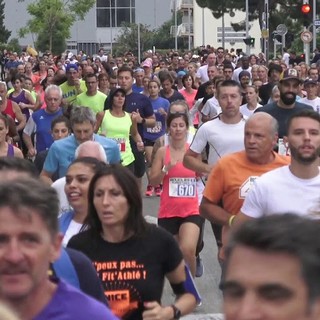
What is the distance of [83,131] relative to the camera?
30.6ft

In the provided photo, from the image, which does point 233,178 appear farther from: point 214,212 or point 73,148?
point 73,148

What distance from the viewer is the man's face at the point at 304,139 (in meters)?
6.50

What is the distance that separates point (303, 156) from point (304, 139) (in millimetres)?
124

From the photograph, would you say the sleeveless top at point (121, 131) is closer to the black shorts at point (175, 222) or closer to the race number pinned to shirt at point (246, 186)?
the black shorts at point (175, 222)

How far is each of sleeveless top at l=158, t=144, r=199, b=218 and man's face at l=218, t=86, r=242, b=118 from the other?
23.4 inches

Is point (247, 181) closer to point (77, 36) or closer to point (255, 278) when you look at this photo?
point (255, 278)

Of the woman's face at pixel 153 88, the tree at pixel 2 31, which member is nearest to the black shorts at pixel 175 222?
the woman's face at pixel 153 88

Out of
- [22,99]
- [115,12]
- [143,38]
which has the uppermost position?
[115,12]

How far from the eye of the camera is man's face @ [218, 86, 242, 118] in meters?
9.32

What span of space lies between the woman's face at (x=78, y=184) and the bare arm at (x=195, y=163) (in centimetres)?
257

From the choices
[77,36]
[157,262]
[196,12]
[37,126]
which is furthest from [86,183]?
[196,12]

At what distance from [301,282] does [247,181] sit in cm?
492

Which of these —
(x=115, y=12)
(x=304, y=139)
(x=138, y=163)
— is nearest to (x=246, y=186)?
(x=304, y=139)

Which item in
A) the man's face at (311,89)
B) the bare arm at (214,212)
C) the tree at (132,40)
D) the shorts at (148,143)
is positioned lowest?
the bare arm at (214,212)
